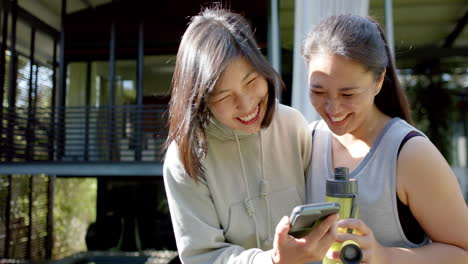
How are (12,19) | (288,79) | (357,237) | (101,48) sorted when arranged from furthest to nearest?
(101,48)
(12,19)
(288,79)
(357,237)

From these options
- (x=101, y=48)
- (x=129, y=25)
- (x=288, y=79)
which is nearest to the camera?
(x=288, y=79)

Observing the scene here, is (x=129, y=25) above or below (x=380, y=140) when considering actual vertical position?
above

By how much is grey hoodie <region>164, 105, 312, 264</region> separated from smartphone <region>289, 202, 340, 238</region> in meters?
0.27

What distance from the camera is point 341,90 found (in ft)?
3.68

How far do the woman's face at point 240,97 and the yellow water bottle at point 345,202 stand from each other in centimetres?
31

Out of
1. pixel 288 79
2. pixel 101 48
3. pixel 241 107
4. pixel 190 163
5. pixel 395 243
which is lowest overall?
pixel 395 243

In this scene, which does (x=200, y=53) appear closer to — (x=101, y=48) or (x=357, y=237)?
(x=357, y=237)

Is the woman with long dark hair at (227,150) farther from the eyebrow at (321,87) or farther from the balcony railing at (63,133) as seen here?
the balcony railing at (63,133)

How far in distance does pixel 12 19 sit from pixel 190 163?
7948 millimetres

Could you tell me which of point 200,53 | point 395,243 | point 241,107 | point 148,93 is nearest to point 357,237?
point 395,243

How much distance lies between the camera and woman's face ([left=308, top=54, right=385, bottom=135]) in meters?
1.12

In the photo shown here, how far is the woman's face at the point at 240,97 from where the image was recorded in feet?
3.50

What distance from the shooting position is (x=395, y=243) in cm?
109

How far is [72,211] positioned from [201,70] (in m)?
10.8
